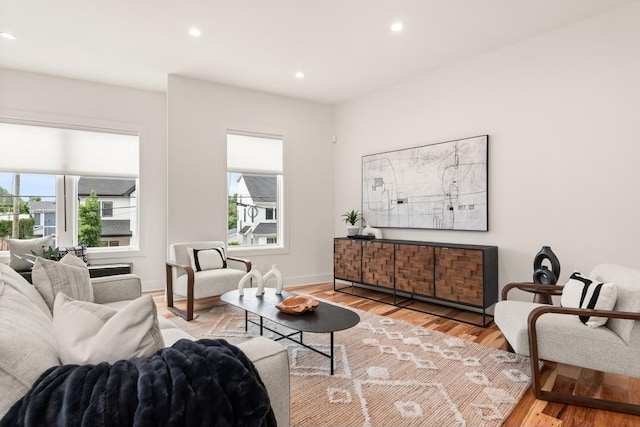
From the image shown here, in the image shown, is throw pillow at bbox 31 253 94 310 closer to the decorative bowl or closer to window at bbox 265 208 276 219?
the decorative bowl

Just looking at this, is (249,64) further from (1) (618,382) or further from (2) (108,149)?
(1) (618,382)

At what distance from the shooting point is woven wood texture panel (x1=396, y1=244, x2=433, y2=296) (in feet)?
13.1

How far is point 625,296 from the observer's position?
214 centimetres

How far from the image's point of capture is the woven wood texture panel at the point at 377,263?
14.5 feet

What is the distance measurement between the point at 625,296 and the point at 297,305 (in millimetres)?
2149

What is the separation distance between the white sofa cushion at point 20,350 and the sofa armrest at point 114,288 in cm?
131

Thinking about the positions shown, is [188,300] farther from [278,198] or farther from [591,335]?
[591,335]

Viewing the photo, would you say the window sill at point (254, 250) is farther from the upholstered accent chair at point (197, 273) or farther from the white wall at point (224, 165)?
the upholstered accent chair at point (197, 273)

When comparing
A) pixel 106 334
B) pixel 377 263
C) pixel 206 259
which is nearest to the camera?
pixel 106 334

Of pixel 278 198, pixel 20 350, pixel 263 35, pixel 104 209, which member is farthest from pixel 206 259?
pixel 20 350

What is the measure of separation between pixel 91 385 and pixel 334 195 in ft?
16.4

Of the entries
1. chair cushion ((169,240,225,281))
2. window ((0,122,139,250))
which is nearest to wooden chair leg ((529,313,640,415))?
chair cushion ((169,240,225,281))

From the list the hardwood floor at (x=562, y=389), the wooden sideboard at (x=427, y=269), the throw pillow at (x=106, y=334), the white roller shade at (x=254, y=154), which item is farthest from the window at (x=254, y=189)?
the throw pillow at (x=106, y=334)

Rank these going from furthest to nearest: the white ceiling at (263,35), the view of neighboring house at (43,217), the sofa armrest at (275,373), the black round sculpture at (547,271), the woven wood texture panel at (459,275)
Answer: the view of neighboring house at (43,217)
the woven wood texture panel at (459,275)
the white ceiling at (263,35)
the black round sculpture at (547,271)
the sofa armrest at (275,373)
